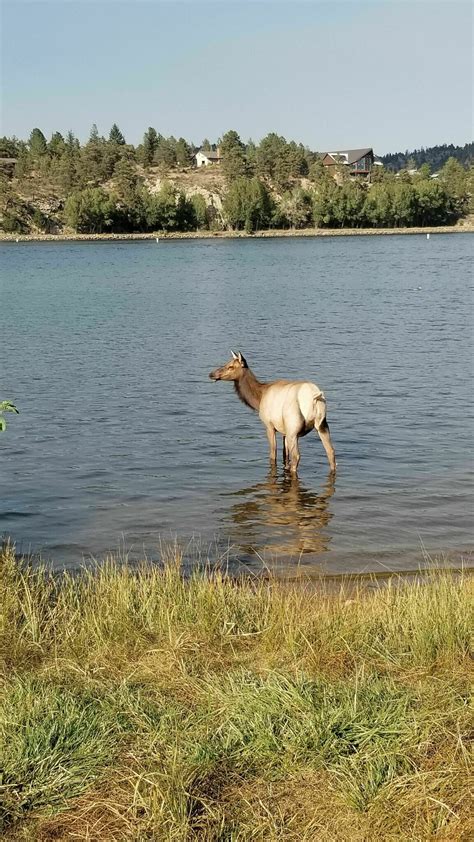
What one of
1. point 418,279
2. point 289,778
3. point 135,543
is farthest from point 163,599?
point 418,279

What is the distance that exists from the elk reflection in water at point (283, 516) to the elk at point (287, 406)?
21.7 inches

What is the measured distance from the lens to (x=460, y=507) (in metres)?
14.0

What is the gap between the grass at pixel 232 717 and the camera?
4543 mm

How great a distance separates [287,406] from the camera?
15297mm

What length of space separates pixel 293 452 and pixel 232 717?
404 inches

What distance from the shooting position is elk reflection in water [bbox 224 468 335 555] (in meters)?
12.4

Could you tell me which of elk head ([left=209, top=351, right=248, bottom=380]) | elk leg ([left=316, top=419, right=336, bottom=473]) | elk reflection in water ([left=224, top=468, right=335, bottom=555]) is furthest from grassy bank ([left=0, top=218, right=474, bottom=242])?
elk reflection in water ([left=224, top=468, right=335, bottom=555])

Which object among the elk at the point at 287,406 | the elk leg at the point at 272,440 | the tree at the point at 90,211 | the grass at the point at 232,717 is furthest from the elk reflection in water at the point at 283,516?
the tree at the point at 90,211

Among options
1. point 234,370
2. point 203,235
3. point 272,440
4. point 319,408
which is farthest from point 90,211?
point 319,408

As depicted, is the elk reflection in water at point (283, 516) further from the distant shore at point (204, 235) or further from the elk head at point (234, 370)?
the distant shore at point (204, 235)

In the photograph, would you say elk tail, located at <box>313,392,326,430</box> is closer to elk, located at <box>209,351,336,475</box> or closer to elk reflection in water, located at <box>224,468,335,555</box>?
elk, located at <box>209,351,336,475</box>

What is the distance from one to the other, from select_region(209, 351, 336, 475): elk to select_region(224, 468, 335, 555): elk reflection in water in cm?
55

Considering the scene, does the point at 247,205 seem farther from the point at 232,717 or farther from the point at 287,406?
the point at 232,717

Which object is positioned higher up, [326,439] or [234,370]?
[234,370]
